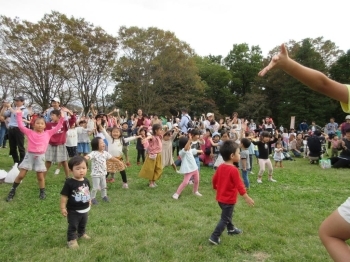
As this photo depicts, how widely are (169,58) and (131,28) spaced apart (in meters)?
5.18

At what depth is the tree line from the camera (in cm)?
2398

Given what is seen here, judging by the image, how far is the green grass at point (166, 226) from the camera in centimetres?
364

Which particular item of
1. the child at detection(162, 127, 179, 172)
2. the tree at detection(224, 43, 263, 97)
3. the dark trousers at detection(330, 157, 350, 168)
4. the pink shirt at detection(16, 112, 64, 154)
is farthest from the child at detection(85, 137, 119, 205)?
the tree at detection(224, 43, 263, 97)

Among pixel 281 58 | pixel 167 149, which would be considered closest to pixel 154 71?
pixel 167 149

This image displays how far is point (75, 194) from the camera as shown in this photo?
3777 mm

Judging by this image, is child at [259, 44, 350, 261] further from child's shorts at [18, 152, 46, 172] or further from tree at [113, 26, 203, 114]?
tree at [113, 26, 203, 114]

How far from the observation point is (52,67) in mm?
24484

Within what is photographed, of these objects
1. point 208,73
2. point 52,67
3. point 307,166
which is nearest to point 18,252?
point 307,166

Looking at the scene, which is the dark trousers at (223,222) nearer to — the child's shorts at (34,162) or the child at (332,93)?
the child at (332,93)

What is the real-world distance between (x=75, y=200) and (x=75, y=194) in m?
0.08

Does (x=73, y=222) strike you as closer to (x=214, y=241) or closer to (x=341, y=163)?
(x=214, y=241)

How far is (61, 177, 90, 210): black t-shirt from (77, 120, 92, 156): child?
250 inches

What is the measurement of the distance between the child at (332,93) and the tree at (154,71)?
29.4m

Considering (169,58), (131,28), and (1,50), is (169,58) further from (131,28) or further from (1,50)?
(1,50)
